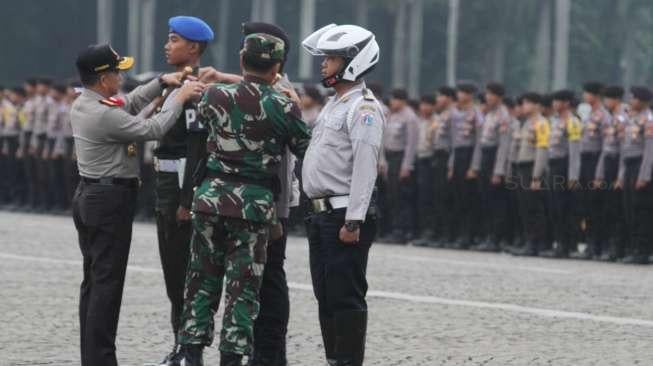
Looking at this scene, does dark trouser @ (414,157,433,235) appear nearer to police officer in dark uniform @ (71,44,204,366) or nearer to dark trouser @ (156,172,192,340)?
dark trouser @ (156,172,192,340)

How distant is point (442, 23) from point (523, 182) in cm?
4910

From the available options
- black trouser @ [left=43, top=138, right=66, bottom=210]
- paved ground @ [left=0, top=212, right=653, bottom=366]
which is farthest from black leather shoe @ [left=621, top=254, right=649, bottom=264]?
black trouser @ [left=43, top=138, right=66, bottom=210]

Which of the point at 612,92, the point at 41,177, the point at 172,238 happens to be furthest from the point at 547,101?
the point at 172,238

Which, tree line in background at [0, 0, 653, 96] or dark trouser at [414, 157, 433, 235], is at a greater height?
tree line in background at [0, 0, 653, 96]

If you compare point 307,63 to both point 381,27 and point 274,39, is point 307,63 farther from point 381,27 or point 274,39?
point 274,39

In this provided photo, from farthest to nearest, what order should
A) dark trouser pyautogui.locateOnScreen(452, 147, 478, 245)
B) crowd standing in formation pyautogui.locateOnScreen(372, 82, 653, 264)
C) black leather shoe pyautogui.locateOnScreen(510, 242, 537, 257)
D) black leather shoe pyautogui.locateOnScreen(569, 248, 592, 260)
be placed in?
dark trouser pyautogui.locateOnScreen(452, 147, 478, 245)
black leather shoe pyautogui.locateOnScreen(510, 242, 537, 257)
black leather shoe pyautogui.locateOnScreen(569, 248, 592, 260)
crowd standing in formation pyautogui.locateOnScreen(372, 82, 653, 264)

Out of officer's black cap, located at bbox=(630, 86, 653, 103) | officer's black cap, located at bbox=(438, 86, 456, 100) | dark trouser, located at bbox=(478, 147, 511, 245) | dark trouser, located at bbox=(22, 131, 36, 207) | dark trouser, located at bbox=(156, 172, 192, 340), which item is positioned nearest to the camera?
dark trouser, located at bbox=(156, 172, 192, 340)

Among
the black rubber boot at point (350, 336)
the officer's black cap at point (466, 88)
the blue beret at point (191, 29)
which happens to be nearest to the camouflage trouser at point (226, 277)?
the black rubber boot at point (350, 336)

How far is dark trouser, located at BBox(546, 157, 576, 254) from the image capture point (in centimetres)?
2061

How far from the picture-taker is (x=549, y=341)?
1121 cm

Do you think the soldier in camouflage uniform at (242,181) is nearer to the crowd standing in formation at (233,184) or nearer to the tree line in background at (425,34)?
the crowd standing in formation at (233,184)

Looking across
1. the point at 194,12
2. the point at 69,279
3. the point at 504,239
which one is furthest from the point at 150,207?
the point at 194,12

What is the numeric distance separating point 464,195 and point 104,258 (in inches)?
532

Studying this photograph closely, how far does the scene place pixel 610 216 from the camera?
20.3m
